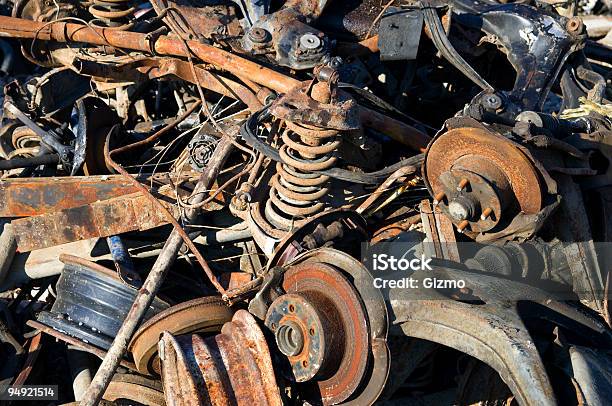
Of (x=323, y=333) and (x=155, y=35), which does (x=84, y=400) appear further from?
(x=155, y=35)

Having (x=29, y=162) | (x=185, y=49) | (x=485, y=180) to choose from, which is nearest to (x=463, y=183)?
→ (x=485, y=180)

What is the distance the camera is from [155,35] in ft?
15.2

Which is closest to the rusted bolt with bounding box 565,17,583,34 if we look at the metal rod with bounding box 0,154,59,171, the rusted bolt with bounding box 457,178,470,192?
the rusted bolt with bounding box 457,178,470,192

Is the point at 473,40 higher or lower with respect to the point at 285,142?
higher

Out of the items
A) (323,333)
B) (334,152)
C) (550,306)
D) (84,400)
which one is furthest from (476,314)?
(84,400)

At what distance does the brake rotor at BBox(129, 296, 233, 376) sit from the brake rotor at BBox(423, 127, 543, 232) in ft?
3.89

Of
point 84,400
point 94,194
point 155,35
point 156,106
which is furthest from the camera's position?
point 156,106

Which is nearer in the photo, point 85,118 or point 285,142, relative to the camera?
point 285,142

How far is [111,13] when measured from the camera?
4988mm

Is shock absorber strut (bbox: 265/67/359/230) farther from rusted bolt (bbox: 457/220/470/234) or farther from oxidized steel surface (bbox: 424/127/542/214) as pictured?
rusted bolt (bbox: 457/220/470/234)

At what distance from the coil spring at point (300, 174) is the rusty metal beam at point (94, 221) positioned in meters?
0.74

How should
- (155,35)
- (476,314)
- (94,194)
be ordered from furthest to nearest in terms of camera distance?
(155,35)
(94,194)
(476,314)

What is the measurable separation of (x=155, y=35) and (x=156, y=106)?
916mm

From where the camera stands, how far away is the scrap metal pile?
3053 millimetres
